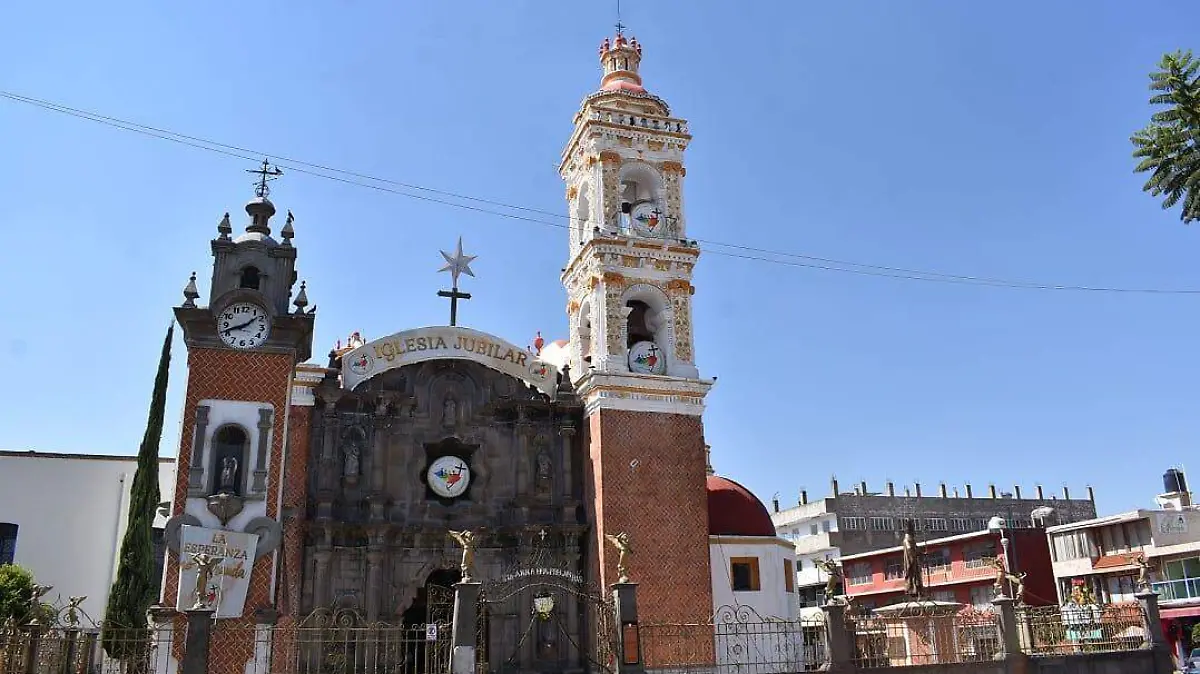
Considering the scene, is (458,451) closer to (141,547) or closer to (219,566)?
(219,566)

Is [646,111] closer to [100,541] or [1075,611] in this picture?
[1075,611]

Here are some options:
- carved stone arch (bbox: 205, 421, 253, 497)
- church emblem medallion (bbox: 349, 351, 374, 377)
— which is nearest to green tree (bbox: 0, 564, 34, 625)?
carved stone arch (bbox: 205, 421, 253, 497)

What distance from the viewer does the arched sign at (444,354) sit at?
30.2 meters

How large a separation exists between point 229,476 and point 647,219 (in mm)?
15832

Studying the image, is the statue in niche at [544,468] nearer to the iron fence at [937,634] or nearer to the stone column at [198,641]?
the iron fence at [937,634]

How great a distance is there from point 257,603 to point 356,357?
7.80 meters

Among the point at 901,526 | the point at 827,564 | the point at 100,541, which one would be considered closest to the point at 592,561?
the point at 827,564

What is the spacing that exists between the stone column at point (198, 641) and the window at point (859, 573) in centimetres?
4797

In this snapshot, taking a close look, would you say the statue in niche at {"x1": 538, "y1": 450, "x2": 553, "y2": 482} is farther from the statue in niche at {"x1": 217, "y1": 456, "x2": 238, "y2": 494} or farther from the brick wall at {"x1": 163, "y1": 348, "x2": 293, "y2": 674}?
the statue in niche at {"x1": 217, "y1": 456, "x2": 238, "y2": 494}

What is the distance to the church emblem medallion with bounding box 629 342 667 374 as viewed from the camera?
107 ft

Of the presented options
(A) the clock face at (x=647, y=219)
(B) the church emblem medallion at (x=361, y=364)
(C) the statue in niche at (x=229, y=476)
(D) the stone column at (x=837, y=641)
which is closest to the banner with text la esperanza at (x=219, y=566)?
(C) the statue in niche at (x=229, y=476)

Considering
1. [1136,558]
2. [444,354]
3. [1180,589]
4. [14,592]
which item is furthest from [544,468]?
[1180,589]

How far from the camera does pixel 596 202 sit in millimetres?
33812

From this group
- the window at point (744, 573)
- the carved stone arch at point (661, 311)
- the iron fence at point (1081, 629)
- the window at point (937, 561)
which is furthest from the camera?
the window at point (937, 561)
